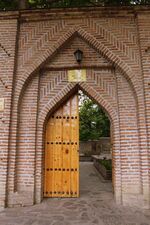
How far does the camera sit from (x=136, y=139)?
4.89 m

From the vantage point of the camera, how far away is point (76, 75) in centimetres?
538

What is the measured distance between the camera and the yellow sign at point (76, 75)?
5.34 metres

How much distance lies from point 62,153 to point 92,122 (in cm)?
1307

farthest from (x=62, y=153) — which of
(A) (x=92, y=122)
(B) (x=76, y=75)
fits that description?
(A) (x=92, y=122)

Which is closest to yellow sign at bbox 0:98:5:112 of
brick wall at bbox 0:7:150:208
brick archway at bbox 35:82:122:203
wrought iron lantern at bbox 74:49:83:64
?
brick wall at bbox 0:7:150:208

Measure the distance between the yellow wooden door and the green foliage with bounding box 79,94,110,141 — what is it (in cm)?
1213

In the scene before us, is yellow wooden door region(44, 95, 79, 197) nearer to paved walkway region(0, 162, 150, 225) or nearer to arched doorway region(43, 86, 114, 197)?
arched doorway region(43, 86, 114, 197)

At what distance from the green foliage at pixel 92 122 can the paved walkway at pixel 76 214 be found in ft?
40.8

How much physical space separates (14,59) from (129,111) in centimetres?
305

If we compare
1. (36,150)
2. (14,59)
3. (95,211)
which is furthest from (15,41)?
(95,211)

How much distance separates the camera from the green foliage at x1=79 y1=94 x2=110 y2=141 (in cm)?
1775

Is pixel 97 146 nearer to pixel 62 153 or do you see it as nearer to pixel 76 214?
pixel 62 153

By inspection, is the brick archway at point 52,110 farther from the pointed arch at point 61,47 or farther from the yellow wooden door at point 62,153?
the pointed arch at point 61,47

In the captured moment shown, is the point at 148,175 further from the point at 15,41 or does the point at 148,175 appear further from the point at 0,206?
the point at 15,41
